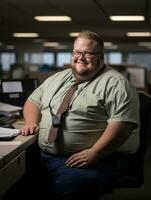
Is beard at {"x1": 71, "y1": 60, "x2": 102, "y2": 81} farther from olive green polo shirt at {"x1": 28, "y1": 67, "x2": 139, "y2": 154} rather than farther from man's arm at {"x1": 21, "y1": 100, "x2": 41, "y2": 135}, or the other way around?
man's arm at {"x1": 21, "y1": 100, "x2": 41, "y2": 135}

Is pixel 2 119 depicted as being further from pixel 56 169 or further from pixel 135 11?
pixel 135 11

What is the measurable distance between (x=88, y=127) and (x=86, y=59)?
0.38 meters

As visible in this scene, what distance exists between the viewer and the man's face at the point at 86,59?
A: 228cm

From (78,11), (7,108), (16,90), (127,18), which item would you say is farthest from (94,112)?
(127,18)

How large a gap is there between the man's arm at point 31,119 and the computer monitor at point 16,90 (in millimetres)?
887

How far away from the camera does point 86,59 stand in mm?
2297

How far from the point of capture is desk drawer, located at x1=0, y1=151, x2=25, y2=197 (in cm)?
179

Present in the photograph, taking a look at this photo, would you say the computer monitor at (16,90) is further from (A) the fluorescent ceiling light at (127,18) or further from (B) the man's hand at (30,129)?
(A) the fluorescent ceiling light at (127,18)

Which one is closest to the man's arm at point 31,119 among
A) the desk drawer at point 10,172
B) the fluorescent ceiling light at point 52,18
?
the desk drawer at point 10,172

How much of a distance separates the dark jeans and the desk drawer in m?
0.19

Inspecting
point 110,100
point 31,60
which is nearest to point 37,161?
point 110,100

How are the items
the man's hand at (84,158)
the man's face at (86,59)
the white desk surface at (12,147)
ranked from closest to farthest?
the white desk surface at (12,147)
the man's hand at (84,158)
the man's face at (86,59)

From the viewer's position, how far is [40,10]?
6047 millimetres

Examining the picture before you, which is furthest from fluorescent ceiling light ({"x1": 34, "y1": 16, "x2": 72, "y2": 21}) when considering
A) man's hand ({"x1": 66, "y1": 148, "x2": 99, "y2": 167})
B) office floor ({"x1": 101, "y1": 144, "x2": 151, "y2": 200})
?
man's hand ({"x1": 66, "y1": 148, "x2": 99, "y2": 167})
